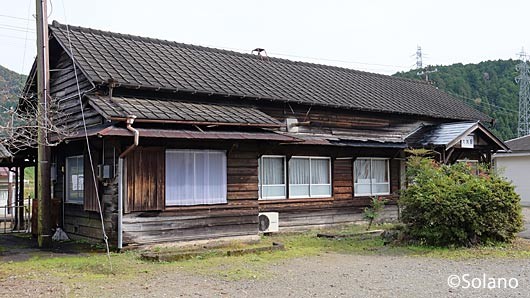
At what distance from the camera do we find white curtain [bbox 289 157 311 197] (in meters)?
16.1

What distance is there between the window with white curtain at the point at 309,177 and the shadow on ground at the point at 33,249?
20.1 feet

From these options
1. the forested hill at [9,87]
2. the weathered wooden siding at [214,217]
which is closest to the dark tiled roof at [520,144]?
the weathered wooden siding at [214,217]

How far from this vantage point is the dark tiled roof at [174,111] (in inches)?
456

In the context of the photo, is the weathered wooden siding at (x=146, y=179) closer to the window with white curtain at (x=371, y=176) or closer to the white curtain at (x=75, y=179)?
the white curtain at (x=75, y=179)

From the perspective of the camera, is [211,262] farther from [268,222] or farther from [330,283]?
[268,222]

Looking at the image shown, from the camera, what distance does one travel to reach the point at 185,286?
8312 mm

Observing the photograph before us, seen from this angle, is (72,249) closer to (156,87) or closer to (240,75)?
(156,87)

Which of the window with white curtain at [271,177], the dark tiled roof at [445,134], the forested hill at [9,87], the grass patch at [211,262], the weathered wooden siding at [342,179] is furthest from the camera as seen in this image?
the dark tiled roof at [445,134]

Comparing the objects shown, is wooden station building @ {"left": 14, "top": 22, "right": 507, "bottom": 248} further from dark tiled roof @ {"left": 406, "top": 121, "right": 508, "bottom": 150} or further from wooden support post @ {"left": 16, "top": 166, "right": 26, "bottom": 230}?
wooden support post @ {"left": 16, "top": 166, "right": 26, "bottom": 230}

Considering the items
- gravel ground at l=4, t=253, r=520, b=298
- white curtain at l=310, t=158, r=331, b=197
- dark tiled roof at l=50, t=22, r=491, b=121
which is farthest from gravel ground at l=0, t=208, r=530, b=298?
white curtain at l=310, t=158, r=331, b=197

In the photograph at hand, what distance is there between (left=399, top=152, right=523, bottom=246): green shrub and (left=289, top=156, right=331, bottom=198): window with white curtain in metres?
4.19

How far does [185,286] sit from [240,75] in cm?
937

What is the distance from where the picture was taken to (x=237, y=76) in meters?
16.4

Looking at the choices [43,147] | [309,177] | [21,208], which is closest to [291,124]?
[309,177]
